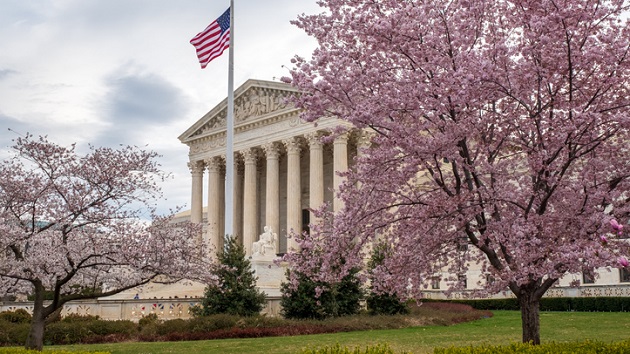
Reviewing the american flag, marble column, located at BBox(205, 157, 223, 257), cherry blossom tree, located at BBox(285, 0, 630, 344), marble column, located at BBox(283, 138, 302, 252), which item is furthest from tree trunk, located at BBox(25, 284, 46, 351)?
marble column, located at BBox(205, 157, 223, 257)

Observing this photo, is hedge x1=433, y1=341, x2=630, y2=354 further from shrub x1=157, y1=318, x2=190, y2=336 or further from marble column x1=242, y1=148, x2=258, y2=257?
marble column x1=242, y1=148, x2=258, y2=257

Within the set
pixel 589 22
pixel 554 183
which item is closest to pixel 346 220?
pixel 554 183

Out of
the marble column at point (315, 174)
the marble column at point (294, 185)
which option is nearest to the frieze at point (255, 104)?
the marble column at point (294, 185)

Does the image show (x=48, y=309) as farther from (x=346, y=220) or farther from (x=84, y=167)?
(x=346, y=220)

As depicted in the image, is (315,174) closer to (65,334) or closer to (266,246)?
(266,246)

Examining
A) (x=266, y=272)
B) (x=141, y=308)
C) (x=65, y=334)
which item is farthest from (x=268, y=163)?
(x=65, y=334)

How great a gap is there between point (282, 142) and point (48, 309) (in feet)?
132

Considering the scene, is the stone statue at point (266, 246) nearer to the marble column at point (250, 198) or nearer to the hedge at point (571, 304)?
the hedge at point (571, 304)

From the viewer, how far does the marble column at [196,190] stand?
6475 centimetres

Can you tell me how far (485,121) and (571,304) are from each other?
93.4 ft

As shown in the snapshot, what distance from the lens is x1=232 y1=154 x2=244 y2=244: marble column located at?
64.9 meters

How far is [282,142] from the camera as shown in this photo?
57.0 metres

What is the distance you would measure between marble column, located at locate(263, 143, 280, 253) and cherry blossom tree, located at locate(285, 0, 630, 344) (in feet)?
137

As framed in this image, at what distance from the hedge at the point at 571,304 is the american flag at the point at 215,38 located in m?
21.9
